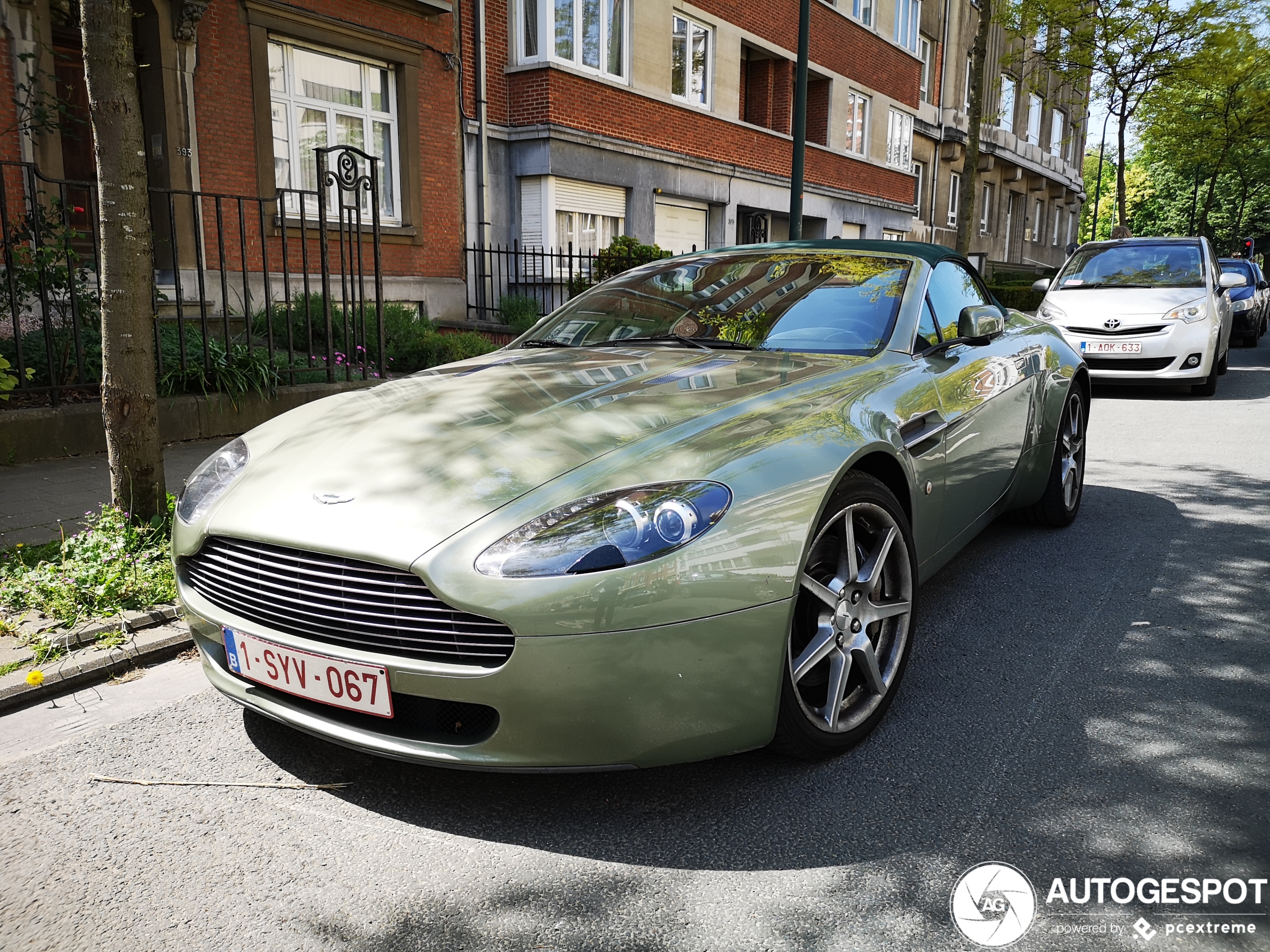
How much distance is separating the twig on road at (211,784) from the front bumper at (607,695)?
33cm

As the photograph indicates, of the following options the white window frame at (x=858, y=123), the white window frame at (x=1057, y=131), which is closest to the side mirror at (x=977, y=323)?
the white window frame at (x=858, y=123)

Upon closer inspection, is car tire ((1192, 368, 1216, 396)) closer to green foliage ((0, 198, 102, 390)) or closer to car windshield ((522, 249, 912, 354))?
car windshield ((522, 249, 912, 354))

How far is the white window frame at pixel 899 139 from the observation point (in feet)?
86.6

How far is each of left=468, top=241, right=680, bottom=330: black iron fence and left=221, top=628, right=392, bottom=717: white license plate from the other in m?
10.3

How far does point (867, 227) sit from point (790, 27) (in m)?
6.05

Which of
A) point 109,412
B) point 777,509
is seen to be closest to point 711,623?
point 777,509

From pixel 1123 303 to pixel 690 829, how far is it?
10297 millimetres

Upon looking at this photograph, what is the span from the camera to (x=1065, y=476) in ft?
17.1

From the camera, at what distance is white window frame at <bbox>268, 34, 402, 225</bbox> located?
11523 millimetres

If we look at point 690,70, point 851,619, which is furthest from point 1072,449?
point 690,70

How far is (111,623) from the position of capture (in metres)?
3.74

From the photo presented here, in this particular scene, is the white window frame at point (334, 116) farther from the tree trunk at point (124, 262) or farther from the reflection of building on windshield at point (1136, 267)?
the reflection of building on windshield at point (1136, 267)

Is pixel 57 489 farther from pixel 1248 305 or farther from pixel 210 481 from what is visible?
pixel 1248 305

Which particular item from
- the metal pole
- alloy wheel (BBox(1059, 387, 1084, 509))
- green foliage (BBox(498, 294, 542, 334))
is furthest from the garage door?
alloy wheel (BBox(1059, 387, 1084, 509))
